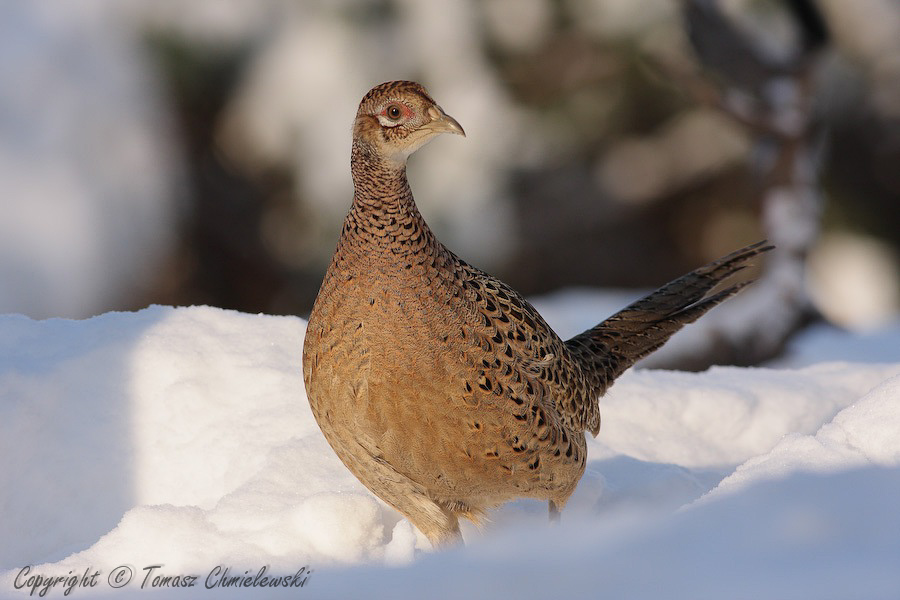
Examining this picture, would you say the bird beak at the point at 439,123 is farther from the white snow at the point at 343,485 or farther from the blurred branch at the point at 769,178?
the blurred branch at the point at 769,178

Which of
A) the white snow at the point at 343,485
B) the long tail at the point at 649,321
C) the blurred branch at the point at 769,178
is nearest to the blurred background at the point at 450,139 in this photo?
the blurred branch at the point at 769,178

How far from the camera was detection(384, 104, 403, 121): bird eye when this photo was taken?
3002 mm

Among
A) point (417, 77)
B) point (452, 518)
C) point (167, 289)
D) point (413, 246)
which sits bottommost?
point (167, 289)

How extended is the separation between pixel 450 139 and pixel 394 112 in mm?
5901

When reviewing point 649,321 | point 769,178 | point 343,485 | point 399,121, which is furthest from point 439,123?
point 769,178

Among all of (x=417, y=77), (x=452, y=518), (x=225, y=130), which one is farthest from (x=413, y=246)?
(x=225, y=130)

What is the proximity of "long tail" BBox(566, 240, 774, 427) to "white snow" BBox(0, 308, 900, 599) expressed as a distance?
1.17 feet

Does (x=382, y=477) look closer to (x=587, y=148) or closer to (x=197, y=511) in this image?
(x=197, y=511)

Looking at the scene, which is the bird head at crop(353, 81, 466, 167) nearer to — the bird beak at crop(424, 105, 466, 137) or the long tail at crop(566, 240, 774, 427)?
the bird beak at crop(424, 105, 466, 137)

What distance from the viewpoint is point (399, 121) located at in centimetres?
300

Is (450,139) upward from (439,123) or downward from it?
upward

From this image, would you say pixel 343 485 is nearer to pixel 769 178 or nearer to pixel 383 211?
pixel 383 211

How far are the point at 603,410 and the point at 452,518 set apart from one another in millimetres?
1232

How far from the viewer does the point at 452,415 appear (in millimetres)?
2943
